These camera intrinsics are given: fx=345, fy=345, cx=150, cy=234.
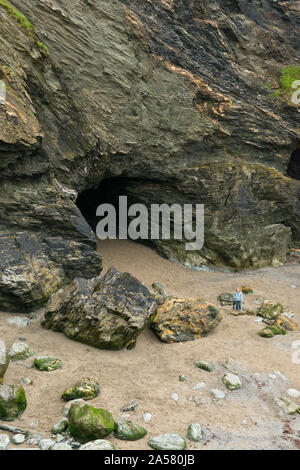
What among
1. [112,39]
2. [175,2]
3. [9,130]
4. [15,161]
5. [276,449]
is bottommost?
[276,449]

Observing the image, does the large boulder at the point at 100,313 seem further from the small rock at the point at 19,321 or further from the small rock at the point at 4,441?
the small rock at the point at 4,441

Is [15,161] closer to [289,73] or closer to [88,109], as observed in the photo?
[88,109]

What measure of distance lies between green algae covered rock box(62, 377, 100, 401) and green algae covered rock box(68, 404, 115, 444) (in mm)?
948

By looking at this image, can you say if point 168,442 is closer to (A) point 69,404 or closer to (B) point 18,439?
(A) point 69,404

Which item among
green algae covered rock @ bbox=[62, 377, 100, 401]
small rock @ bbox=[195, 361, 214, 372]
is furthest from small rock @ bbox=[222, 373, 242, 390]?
green algae covered rock @ bbox=[62, 377, 100, 401]

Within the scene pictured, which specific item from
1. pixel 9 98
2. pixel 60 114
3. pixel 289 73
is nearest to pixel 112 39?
pixel 60 114

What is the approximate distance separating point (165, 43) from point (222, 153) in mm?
7100

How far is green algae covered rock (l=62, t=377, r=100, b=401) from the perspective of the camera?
7926 millimetres

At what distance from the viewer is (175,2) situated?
19953 mm

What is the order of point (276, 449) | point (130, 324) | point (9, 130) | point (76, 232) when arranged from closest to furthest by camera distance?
point (276, 449) < point (130, 324) < point (9, 130) < point (76, 232)

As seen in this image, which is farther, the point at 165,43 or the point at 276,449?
the point at 165,43

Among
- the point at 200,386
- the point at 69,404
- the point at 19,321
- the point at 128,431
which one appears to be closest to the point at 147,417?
the point at 128,431

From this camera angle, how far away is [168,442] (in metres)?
6.76

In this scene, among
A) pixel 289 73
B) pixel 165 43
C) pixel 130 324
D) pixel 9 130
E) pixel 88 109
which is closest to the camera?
pixel 130 324
